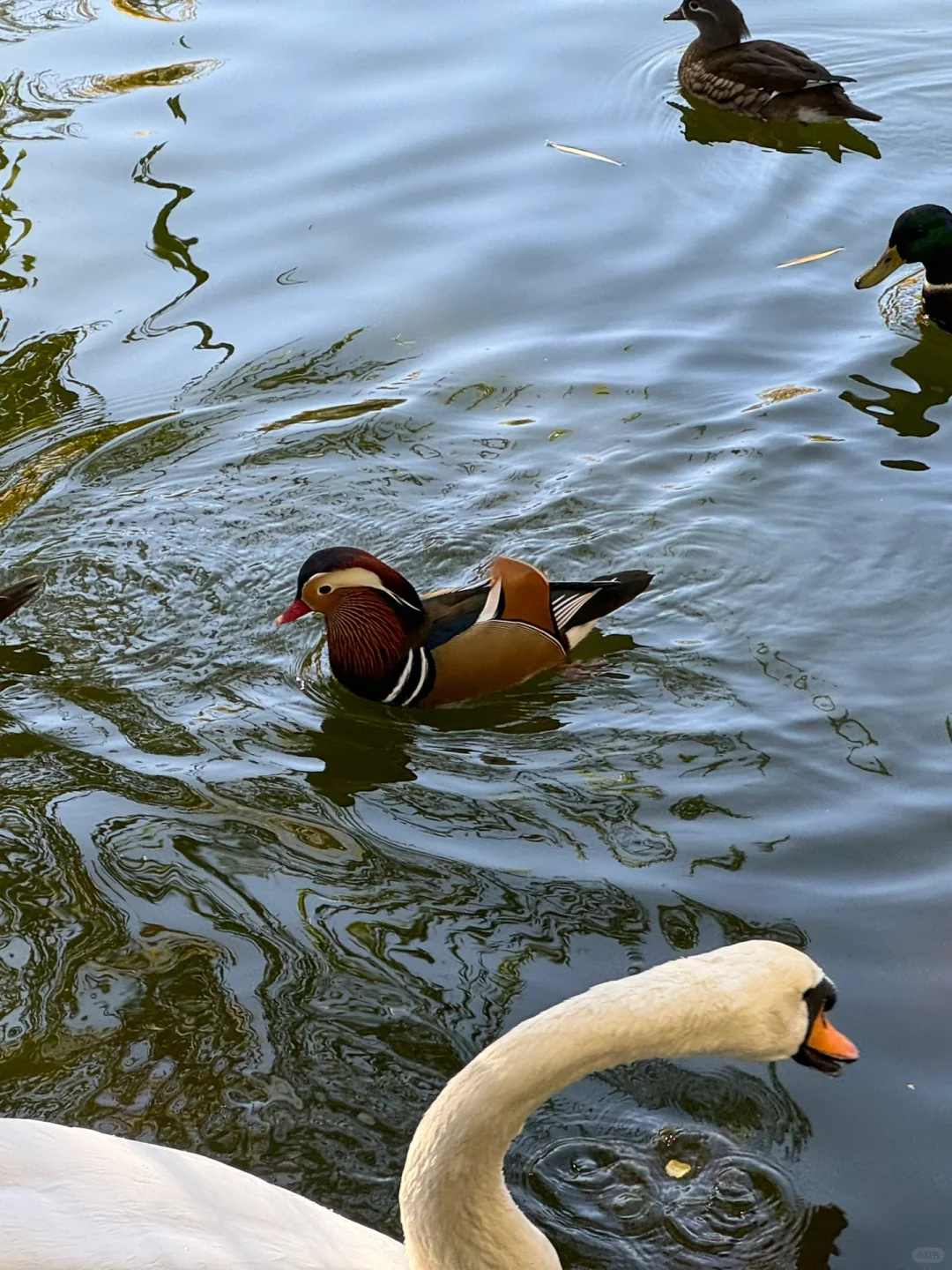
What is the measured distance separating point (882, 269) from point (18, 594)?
4814 millimetres

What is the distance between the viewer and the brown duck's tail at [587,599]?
5.77 metres

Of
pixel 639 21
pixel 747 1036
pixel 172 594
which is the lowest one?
pixel 172 594

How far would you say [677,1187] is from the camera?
364 cm

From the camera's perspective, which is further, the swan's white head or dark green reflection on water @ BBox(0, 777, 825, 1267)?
dark green reflection on water @ BBox(0, 777, 825, 1267)

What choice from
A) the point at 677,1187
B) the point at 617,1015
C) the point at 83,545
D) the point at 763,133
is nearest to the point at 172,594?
the point at 83,545

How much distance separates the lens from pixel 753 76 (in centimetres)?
1006

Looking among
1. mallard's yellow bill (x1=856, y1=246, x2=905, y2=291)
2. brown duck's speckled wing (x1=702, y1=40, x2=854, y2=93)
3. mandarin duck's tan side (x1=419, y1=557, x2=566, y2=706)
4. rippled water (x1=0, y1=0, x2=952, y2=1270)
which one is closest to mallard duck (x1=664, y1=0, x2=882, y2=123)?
brown duck's speckled wing (x1=702, y1=40, x2=854, y2=93)

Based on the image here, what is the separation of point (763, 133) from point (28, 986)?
26.1 feet

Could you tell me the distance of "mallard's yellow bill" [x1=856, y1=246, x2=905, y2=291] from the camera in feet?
26.9

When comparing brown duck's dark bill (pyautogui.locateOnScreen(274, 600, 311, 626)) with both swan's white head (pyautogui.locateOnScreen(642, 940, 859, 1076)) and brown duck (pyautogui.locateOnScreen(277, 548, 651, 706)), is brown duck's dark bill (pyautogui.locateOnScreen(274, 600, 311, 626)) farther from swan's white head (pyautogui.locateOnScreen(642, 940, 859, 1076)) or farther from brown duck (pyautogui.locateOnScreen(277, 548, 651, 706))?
swan's white head (pyautogui.locateOnScreen(642, 940, 859, 1076))

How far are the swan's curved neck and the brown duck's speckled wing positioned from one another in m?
8.43

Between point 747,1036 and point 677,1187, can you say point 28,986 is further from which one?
point 747,1036

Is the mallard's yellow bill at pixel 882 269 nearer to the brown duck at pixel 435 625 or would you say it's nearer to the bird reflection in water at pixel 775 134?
the bird reflection in water at pixel 775 134

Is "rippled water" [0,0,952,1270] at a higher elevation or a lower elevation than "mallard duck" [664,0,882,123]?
lower
